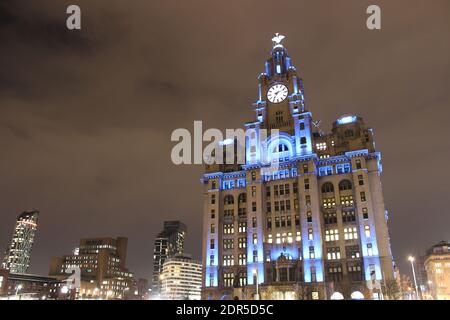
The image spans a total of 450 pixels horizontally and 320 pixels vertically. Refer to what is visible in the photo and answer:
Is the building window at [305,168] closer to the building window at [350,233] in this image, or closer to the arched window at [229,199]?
the building window at [350,233]

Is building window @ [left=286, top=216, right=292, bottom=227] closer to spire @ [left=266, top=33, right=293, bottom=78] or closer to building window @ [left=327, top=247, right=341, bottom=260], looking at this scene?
building window @ [left=327, top=247, right=341, bottom=260]

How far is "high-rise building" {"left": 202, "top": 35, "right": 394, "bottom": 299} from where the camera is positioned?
100 m

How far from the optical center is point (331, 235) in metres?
107

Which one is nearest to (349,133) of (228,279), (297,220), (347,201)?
(347,201)

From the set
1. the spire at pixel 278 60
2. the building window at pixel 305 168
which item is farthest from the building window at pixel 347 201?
the spire at pixel 278 60

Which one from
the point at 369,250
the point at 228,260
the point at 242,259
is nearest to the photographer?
the point at 369,250

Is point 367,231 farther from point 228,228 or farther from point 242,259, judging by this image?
point 228,228

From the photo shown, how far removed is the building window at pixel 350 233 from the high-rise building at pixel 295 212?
0.93ft

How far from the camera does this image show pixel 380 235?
333 ft

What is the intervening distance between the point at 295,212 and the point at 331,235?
1242 centimetres

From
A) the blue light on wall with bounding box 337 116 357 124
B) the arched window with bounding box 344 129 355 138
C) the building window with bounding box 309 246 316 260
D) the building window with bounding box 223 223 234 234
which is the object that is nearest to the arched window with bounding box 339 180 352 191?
the arched window with bounding box 344 129 355 138

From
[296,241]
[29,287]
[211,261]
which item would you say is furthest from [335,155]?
[29,287]
